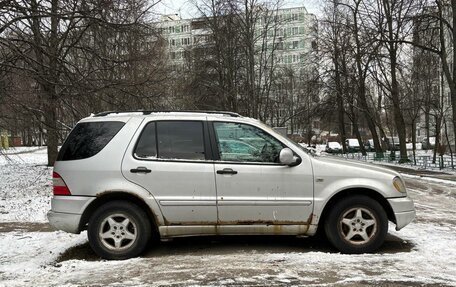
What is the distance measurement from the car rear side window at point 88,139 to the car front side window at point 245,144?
1368mm

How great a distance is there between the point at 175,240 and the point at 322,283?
2.81m

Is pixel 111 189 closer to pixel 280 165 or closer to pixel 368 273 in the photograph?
pixel 280 165

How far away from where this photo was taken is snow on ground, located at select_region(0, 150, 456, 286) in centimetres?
495

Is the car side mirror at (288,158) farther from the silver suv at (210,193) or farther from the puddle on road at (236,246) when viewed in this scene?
the puddle on road at (236,246)

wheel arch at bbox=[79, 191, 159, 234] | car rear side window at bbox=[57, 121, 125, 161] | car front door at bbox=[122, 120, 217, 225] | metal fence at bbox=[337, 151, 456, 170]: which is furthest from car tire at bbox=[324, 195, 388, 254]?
metal fence at bbox=[337, 151, 456, 170]

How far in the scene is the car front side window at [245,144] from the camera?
238 inches

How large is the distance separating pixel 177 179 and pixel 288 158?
1448mm

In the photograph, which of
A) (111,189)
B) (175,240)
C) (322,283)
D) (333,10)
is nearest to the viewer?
(322,283)

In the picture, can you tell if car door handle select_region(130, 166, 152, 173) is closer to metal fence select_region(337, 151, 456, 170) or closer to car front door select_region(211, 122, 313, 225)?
car front door select_region(211, 122, 313, 225)

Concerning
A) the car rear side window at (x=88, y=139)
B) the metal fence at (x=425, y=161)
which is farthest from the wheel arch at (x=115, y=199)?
the metal fence at (x=425, y=161)

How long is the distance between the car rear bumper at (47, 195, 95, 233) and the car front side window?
1840mm

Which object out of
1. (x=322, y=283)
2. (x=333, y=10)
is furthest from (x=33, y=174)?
(x=333, y=10)

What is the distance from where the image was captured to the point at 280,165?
19.6ft

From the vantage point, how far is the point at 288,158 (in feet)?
19.2
